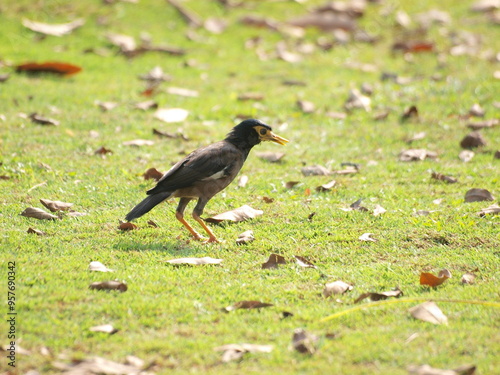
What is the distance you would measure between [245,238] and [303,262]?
2.12 ft

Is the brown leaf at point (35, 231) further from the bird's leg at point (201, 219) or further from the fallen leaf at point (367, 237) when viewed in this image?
the fallen leaf at point (367, 237)

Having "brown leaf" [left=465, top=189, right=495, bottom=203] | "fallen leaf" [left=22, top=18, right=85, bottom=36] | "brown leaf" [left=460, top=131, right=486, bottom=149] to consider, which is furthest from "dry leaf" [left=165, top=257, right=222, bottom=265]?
"fallen leaf" [left=22, top=18, right=85, bottom=36]

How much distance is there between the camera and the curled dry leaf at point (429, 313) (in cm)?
454

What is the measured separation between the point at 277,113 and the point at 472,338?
20.7 ft

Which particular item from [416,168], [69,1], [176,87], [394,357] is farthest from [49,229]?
[69,1]

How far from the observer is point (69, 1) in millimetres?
14562

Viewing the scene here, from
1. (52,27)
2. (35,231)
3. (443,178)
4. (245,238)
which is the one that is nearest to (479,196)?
(443,178)

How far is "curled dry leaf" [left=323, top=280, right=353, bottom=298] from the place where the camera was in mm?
5035

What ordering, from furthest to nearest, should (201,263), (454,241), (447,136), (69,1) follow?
(69,1) < (447,136) < (454,241) < (201,263)

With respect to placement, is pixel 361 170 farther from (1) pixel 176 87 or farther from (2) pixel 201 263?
(1) pixel 176 87

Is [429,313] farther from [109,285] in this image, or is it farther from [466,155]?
[466,155]

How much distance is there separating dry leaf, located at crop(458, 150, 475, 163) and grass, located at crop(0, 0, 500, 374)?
0.12 m

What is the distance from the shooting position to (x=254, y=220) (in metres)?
6.60

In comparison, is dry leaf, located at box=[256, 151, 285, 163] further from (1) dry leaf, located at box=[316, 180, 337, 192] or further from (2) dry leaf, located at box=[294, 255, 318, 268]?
(2) dry leaf, located at box=[294, 255, 318, 268]
